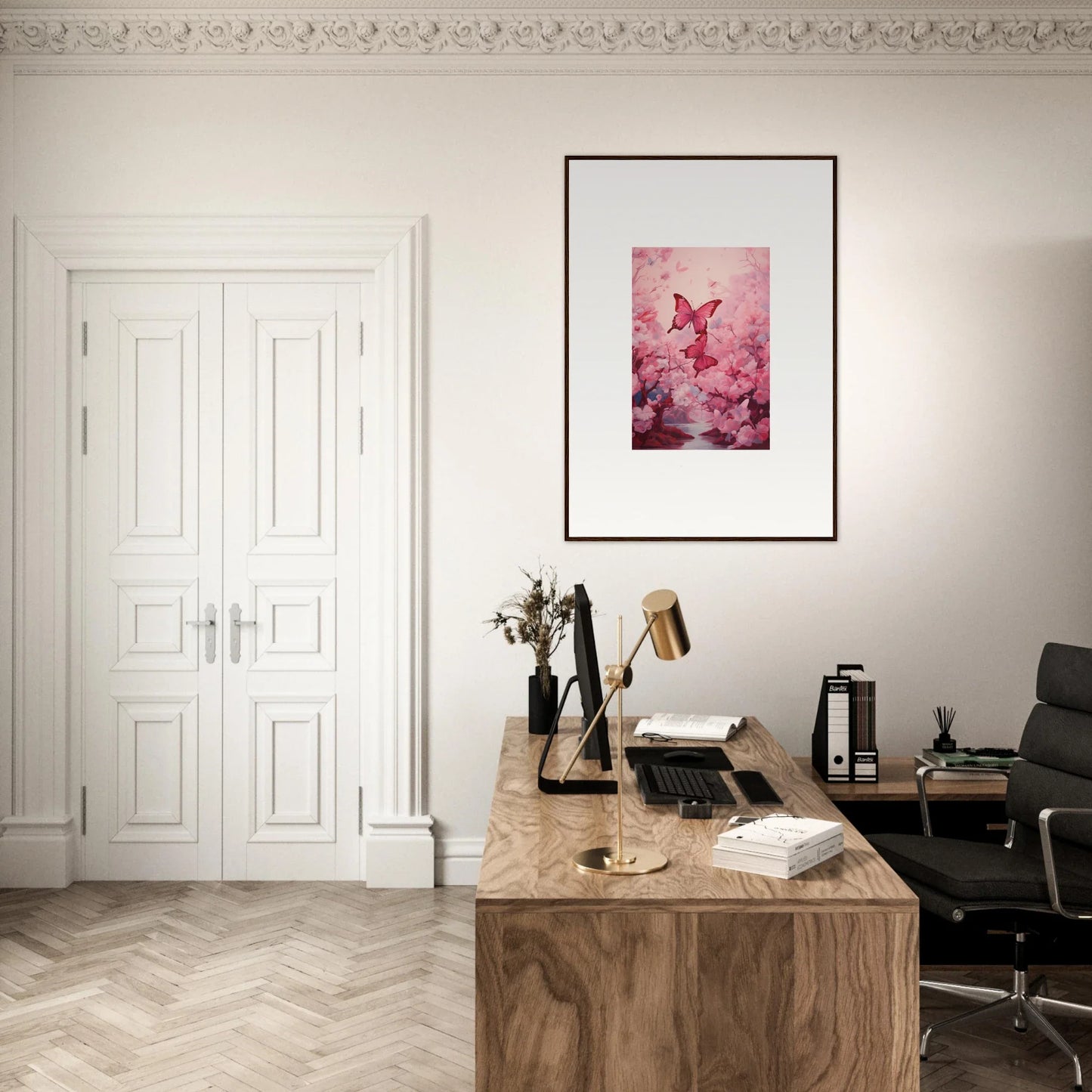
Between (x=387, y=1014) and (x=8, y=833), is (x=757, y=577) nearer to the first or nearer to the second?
(x=387, y=1014)

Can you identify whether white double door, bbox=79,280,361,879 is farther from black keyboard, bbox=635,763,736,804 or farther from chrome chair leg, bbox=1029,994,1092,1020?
chrome chair leg, bbox=1029,994,1092,1020

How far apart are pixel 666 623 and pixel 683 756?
1094 mm

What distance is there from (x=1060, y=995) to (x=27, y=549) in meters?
3.95

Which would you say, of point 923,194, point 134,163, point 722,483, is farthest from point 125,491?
point 923,194

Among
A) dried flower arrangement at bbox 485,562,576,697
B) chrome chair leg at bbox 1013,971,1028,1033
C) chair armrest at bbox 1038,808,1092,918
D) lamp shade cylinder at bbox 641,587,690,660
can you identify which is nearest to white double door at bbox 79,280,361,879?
dried flower arrangement at bbox 485,562,576,697

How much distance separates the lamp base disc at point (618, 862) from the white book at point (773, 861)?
12 centimetres

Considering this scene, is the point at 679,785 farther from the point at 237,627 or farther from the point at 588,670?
the point at 237,627

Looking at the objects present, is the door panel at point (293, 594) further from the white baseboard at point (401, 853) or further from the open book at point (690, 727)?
the open book at point (690, 727)

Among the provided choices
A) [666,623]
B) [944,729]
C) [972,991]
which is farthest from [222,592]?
[972,991]

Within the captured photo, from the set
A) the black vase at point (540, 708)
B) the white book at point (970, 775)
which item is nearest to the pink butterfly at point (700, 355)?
the black vase at point (540, 708)

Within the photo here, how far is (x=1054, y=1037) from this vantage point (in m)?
2.60

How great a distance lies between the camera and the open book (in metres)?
3.19

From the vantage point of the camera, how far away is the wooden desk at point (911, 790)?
11.0ft

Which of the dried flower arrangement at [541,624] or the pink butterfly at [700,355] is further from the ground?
the pink butterfly at [700,355]
